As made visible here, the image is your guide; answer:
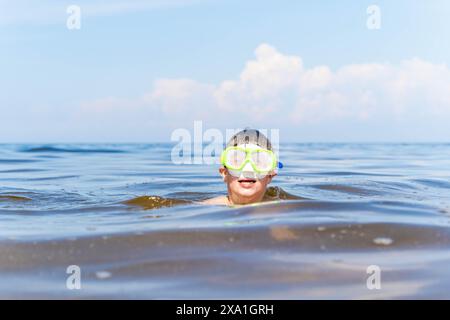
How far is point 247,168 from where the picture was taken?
6332 millimetres

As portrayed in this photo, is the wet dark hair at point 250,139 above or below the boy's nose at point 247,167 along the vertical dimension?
above

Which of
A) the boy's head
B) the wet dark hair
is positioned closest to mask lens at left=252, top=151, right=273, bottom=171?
the boy's head

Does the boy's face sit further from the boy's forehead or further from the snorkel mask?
the boy's forehead

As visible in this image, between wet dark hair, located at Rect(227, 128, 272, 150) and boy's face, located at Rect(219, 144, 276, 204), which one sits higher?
wet dark hair, located at Rect(227, 128, 272, 150)

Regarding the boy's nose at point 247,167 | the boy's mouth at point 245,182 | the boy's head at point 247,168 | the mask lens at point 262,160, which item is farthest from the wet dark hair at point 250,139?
the boy's mouth at point 245,182

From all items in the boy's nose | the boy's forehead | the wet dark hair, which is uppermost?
the wet dark hair

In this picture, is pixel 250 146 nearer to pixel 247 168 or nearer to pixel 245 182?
pixel 247 168

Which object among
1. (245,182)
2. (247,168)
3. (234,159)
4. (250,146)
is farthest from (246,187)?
(250,146)

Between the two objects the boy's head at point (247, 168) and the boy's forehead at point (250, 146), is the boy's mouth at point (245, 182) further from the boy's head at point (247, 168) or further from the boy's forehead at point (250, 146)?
the boy's forehead at point (250, 146)

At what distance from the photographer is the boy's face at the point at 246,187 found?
6.37 meters

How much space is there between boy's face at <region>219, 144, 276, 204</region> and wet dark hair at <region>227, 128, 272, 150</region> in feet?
0.90

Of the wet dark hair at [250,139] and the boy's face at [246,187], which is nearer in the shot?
the boy's face at [246,187]

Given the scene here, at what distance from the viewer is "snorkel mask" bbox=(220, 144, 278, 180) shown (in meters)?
6.34
